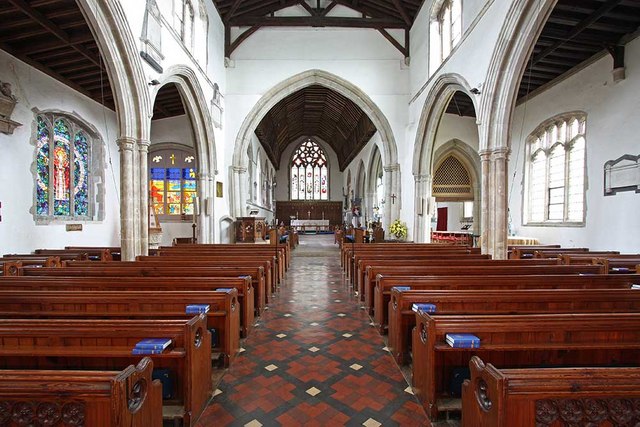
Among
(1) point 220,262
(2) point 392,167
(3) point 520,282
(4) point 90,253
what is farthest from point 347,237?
(3) point 520,282

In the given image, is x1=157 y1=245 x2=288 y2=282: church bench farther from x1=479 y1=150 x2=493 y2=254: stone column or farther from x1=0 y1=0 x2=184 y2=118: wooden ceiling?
x1=0 y1=0 x2=184 y2=118: wooden ceiling

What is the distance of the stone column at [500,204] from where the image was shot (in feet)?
21.1

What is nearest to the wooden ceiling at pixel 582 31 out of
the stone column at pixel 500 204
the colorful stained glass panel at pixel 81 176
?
the stone column at pixel 500 204

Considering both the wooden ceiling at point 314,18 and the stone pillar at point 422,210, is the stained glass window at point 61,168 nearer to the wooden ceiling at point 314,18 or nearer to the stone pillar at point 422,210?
the wooden ceiling at point 314,18

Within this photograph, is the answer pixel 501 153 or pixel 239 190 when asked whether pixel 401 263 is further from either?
pixel 239 190

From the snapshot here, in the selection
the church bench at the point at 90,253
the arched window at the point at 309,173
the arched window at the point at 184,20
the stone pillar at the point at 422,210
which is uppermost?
the arched window at the point at 184,20

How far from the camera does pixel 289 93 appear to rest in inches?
472

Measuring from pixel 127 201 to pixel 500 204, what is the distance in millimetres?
6847

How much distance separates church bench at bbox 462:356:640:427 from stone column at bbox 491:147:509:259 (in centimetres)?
556

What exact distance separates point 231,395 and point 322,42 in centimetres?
1199

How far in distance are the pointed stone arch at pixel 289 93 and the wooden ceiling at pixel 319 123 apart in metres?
2.28

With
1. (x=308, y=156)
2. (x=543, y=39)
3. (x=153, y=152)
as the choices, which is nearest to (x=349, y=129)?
(x=308, y=156)

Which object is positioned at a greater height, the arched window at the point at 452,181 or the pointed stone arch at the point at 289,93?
the pointed stone arch at the point at 289,93

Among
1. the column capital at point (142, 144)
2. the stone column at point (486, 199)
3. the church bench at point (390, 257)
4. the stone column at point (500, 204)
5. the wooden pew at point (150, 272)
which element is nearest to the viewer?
the wooden pew at point (150, 272)
